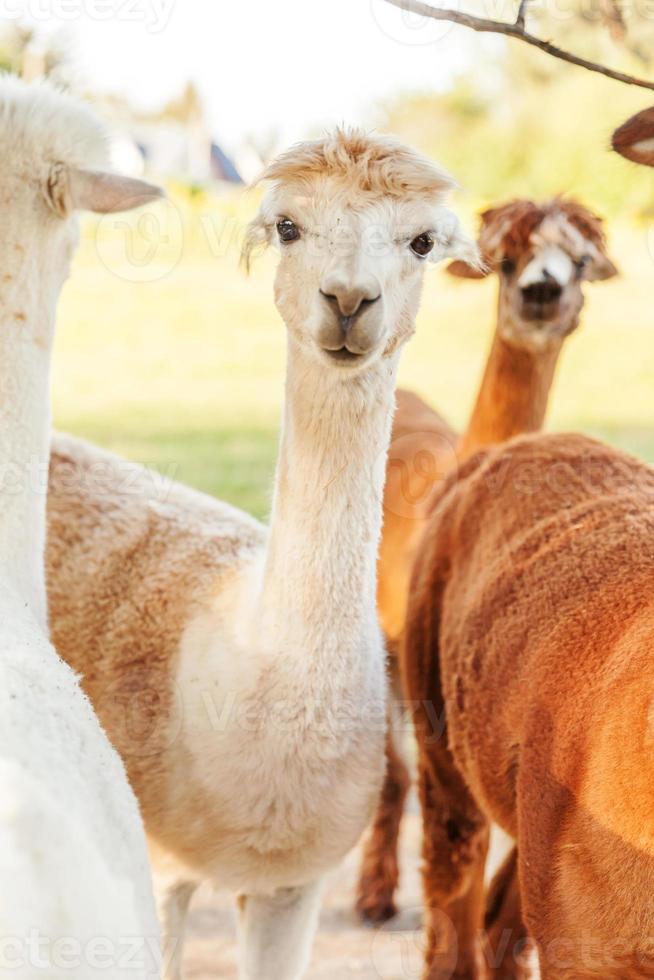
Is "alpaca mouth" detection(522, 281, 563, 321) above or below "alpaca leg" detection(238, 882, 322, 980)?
above

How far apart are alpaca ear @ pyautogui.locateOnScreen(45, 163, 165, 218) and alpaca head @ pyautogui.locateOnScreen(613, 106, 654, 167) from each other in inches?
39.7

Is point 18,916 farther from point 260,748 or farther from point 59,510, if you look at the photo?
point 59,510

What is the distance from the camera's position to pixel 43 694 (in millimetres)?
1856

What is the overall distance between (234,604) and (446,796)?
0.90 meters

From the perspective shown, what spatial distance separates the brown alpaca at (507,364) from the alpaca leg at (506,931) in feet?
2.13

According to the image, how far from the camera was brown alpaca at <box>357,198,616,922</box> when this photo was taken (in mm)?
4020

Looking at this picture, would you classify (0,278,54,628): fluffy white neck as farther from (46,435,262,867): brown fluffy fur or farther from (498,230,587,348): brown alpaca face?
(498,230,587,348): brown alpaca face

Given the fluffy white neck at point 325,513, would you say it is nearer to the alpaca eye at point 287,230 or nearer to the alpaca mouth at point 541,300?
the alpaca eye at point 287,230

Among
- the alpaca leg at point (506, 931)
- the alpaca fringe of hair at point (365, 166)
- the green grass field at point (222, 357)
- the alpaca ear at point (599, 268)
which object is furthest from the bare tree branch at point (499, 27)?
the green grass field at point (222, 357)

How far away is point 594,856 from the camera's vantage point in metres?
2.17

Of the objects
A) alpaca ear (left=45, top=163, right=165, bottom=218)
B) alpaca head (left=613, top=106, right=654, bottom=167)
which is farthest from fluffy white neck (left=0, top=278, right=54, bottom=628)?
alpaca head (left=613, top=106, right=654, bottom=167)

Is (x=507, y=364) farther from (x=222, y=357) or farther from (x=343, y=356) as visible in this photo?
(x=222, y=357)

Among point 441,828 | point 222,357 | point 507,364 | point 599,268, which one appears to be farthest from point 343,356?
point 222,357

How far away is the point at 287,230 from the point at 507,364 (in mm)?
1898
